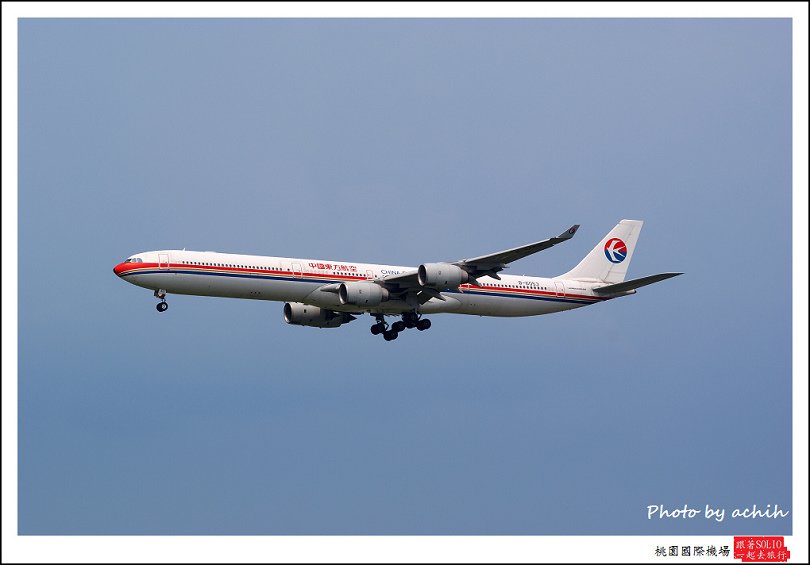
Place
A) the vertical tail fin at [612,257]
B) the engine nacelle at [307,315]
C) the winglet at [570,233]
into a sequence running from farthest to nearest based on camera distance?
the vertical tail fin at [612,257], the engine nacelle at [307,315], the winglet at [570,233]

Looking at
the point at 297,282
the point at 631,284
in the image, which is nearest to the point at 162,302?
the point at 297,282

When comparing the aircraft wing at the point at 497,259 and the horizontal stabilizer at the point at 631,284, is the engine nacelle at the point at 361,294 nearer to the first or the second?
the aircraft wing at the point at 497,259

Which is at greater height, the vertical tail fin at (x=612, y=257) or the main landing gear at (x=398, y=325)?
the vertical tail fin at (x=612, y=257)

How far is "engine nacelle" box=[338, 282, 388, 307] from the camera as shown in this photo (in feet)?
204

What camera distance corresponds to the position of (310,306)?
67375 mm

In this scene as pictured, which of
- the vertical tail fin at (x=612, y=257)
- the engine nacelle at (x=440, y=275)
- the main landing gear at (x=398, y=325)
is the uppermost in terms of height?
the vertical tail fin at (x=612, y=257)

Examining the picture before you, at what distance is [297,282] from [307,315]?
5.35 meters

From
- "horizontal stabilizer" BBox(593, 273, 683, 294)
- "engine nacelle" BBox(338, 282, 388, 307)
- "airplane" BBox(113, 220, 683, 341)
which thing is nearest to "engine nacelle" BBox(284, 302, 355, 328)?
"airplane" BBox(113, 220, 683, 341)

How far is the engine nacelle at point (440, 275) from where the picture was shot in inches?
2425

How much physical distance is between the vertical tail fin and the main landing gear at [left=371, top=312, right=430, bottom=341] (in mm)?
9809

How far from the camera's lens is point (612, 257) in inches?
2879

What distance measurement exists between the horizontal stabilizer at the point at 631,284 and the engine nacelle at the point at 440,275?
9.67 m

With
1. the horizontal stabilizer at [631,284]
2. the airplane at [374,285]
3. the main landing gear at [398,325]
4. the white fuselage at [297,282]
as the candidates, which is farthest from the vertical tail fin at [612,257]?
the main landing gear at [398,325]

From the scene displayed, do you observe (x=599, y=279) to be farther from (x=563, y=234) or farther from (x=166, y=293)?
(x=166, y=293)
